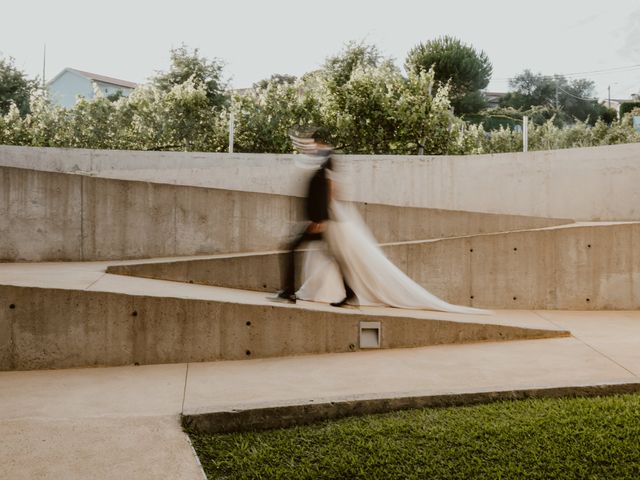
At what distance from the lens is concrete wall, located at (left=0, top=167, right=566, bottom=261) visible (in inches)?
343

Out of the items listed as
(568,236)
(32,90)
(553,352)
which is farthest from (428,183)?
(32,90)

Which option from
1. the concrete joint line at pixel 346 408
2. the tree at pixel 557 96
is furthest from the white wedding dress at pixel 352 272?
the tree at pixel 557 96

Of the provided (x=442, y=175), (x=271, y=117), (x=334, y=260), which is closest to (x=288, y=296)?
(x=334, y=260)

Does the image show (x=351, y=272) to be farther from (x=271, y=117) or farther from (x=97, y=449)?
(x=271, y=117)

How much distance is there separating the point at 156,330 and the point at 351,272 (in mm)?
2560

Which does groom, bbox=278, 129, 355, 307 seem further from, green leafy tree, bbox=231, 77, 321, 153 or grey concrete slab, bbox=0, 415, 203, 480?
green leafy tree, bbox=231, 77, 321, 153

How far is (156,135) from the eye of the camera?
65.5 ft

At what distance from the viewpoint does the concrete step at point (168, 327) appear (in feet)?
17.4

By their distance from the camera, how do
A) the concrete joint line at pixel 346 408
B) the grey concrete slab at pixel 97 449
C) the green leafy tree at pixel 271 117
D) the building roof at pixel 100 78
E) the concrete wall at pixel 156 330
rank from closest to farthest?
the grey concrete slab at pixel 97 449 → the concrete joint line at pixel 346 408 → the concrete wall at pixel 156 330 → the green leafy tree at pixel 271 117 → the building roof at pixel 100 78

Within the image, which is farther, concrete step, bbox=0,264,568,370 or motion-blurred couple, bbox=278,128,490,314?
motion-blurred couple, bbox=278,128,490,314

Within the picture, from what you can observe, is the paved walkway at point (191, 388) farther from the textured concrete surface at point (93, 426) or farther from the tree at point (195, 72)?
the tree at point (195, 72)

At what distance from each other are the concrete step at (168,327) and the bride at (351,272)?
0.71 meters

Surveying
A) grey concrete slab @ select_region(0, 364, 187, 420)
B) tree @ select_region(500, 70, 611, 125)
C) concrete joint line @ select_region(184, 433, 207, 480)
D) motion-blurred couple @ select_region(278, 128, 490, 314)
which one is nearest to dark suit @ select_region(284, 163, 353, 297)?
motion-blurred couple @ select_region(278, 128, 490, 314)

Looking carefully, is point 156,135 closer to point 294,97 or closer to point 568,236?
point 294,97
